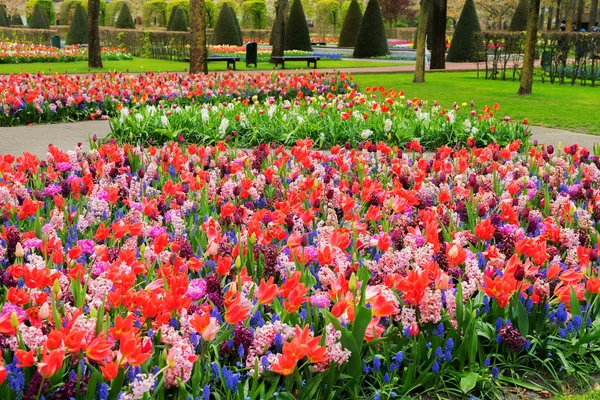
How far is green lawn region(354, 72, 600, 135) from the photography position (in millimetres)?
11336

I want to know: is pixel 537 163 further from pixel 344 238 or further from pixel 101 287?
pixel 101 287

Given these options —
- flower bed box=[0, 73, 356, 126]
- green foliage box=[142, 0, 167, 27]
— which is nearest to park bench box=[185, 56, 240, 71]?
flower bed box=[0, 73, 356, 126]

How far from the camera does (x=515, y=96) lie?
50.0 ft

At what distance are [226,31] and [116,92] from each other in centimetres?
2401

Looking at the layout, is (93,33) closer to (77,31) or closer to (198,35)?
(198,35)

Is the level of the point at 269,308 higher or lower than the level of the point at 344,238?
lower

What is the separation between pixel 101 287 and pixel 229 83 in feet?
32.4

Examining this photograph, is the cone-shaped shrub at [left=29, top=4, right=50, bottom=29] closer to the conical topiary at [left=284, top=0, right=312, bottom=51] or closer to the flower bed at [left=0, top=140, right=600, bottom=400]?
the conical topiary at [left=284, top=0, right=312, bottom=51]

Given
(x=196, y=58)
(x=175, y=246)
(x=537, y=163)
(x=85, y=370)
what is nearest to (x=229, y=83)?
(x=196, y=58)

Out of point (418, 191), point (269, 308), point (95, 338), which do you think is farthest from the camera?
point (418, 191)

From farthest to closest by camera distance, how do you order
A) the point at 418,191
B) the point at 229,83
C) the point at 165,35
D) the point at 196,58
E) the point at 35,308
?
1. the point at 165,35
2. the point at 196,58
3. the point at 229,83
4. the point at 418,191
5. the point at 35,308

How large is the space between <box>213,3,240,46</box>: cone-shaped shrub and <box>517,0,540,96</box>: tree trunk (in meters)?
21.3

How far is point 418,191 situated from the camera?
4.52 metres

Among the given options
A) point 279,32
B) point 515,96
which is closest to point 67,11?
point 279,32
